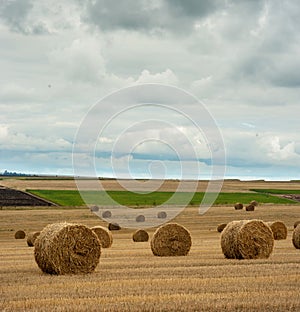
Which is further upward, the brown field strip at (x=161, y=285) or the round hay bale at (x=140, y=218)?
the round hay bale at (x=140, y=218)

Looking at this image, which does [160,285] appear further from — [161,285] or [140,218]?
[140,218]

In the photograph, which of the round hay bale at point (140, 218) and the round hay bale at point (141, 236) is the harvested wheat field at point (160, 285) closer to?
the round hay bale at point (141, 236)

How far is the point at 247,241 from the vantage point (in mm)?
21156

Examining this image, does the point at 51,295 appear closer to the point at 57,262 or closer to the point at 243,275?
the point at 57,262

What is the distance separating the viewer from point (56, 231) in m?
17.5

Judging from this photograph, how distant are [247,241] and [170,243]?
163 inches

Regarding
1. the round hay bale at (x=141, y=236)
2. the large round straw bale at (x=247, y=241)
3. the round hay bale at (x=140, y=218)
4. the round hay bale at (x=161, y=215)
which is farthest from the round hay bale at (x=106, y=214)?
the large round straw bale at (x=247, y=241)

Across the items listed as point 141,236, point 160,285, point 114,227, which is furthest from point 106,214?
point 160,285

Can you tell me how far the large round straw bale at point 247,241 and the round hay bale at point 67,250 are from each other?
5612mm

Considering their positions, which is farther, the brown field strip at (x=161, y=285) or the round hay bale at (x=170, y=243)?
the round hay bale at (x=170, y=243)

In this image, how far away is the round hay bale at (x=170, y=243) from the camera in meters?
24.1

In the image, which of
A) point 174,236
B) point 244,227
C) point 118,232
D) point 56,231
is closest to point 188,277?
point 56,231

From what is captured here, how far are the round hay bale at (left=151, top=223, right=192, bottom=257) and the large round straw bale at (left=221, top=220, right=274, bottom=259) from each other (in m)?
2.87

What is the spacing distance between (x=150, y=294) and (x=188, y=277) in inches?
118
